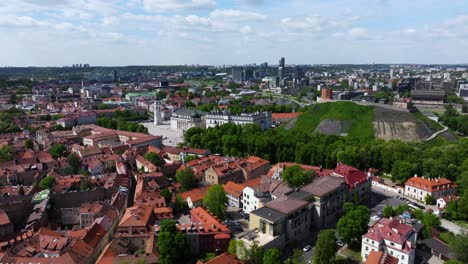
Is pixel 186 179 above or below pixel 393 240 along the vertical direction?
above

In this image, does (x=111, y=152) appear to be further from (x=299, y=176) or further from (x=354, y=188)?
(x=354, y=188)

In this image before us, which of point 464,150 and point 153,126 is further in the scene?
point 153,126

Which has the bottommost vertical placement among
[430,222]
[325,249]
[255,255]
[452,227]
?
[452,227]

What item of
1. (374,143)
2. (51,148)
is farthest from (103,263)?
(374,143)

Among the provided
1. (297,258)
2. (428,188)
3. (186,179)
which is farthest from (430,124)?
(297,258)

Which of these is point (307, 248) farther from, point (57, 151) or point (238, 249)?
point (57, 151)

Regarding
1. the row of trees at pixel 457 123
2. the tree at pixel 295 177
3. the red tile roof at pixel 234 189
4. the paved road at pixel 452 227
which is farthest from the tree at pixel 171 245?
the row of trees at pixel 457 123
